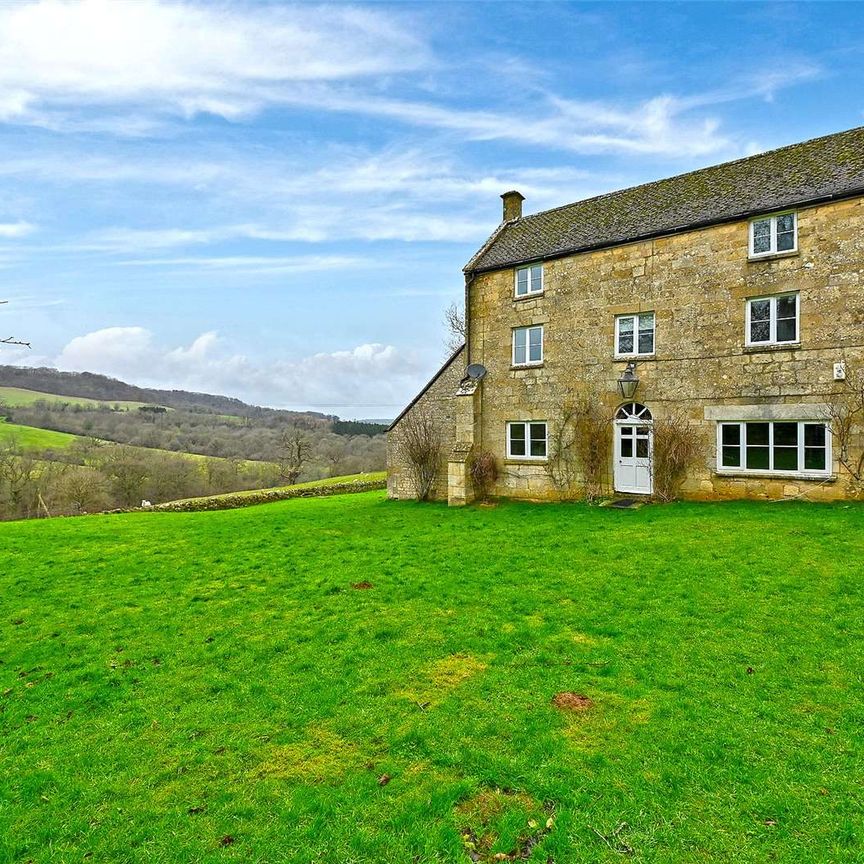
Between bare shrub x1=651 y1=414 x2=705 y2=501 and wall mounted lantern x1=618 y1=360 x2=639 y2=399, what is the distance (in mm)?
1387

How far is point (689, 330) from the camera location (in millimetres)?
16844

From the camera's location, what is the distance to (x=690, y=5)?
51.2ft

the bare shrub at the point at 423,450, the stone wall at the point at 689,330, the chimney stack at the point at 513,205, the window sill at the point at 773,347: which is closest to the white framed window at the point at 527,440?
the stone wall at the point at 689,330

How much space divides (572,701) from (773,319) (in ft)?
48.0

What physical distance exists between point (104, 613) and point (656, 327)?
→ 56.1 feet

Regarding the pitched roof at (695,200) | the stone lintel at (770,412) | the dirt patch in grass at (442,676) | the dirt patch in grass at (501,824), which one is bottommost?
the dirt patch in grass at (501,824)

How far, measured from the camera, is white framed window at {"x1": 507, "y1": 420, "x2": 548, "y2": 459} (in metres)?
20.0

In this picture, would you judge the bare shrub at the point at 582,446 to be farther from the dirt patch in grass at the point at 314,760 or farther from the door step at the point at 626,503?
the dirt patch in grass at the point at 314,760

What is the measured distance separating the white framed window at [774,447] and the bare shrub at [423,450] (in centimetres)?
1079

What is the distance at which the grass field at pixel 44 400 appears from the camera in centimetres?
8817

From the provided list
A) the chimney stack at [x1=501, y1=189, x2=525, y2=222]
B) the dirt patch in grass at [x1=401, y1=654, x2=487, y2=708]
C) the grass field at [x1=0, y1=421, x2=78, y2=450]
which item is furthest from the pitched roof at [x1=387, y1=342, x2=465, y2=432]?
the grass field at [x1=0, y1=421, x2=78, y2=450]

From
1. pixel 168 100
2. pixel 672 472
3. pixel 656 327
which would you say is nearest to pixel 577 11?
pixel 656 327

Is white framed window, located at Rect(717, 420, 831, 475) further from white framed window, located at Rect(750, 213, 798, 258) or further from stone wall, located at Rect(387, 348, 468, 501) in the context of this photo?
stone wall, located at Rect(387, 348, 468, 501)

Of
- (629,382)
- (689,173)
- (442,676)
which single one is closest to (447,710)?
(442,676)
